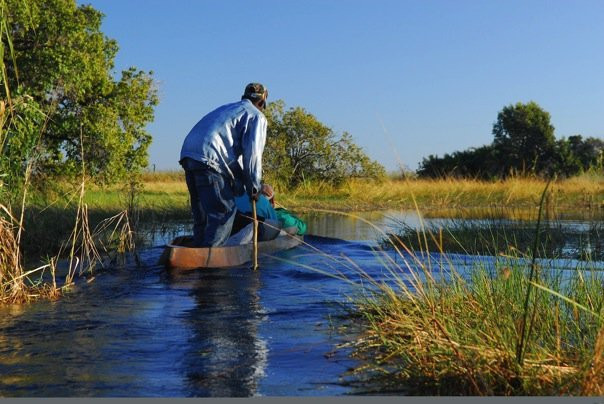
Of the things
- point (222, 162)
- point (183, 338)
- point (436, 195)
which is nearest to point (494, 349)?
point (183, 338)

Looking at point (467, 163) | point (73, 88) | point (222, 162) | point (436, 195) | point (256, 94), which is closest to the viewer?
point (222, 162)

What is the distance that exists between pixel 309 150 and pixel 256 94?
21778 millimetres

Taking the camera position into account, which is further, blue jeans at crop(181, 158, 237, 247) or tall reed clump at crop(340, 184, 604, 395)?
blue jeans at crop(181, 158, 237, 247)

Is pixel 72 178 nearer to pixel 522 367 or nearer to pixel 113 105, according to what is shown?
pixel 113 105

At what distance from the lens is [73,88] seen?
Answer: 786 inches

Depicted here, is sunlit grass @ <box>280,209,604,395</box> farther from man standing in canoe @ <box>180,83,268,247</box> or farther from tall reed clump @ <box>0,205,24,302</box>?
man standing in canoe @ <box>180,83,268,247</box>

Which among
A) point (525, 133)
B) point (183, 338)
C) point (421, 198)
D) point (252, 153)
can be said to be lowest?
point (183, 338)

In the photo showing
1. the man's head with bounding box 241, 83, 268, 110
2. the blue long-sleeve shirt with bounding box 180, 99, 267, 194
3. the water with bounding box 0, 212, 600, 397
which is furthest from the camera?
the man's head with bounding box 241, 83, 268, 110

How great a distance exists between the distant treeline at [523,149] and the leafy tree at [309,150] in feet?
49.5

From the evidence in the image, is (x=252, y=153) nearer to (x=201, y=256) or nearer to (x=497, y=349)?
(x=201, y=256)

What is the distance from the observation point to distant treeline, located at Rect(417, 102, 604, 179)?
158 ft

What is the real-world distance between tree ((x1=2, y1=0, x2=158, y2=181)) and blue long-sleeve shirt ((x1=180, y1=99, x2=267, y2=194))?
30.2 ft

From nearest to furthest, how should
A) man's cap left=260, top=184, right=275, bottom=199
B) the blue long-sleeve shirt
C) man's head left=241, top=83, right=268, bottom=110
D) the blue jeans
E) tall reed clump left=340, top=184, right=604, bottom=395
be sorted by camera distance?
tall reed clump left=340, top=184, right=604, bottom=395 < the blue long-sleeve shirt < the blue jeans < man's head left=241, top=83, right=268, bottom=110 < man's cap left=260, top=184, right=275, bottom=199

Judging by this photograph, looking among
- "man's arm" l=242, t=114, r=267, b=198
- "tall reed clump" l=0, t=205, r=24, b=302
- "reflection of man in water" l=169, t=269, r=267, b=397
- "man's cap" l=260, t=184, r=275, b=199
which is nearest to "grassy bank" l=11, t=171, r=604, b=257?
"man's cap" l=260, t=184, r=275, b=199
